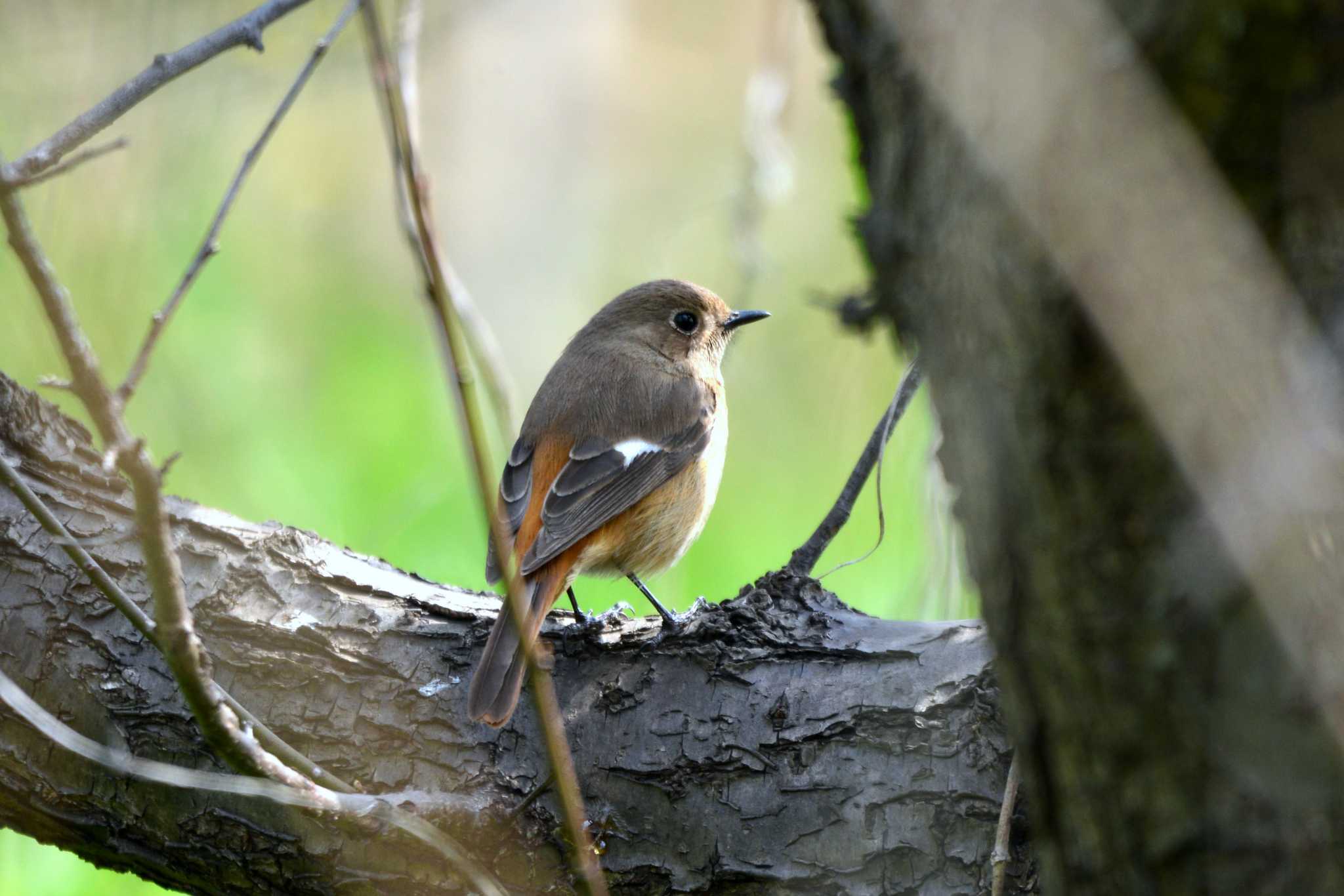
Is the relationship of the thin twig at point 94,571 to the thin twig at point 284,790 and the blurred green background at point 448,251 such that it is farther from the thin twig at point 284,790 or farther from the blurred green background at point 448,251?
the blurred green background at point 448,251

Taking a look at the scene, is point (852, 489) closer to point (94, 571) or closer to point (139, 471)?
point (94, 571)

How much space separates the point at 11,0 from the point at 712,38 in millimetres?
4695

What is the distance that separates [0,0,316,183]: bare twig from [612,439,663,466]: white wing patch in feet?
7.31

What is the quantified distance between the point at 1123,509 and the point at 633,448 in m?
3.34

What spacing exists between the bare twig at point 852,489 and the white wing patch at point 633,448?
61.2 inches

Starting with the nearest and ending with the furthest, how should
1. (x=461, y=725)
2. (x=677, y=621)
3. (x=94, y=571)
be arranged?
(x=94, y=571)
(x=461, y=725)
(x=677, y=621)

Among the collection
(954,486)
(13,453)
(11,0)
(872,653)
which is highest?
(11,0)

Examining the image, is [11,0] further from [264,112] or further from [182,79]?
[264,112]

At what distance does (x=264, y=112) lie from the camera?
7.52 meters

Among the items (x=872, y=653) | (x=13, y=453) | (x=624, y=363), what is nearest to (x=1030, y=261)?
(x=872, y=653)

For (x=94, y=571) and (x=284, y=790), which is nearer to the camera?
(x=284, y=790)

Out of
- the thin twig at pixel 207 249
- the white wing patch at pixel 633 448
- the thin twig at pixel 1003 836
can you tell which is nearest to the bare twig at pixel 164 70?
the thin twig at pixel 207 249

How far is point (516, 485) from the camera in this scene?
14.1 ft

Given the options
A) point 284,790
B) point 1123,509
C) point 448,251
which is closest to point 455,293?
point 284,790
